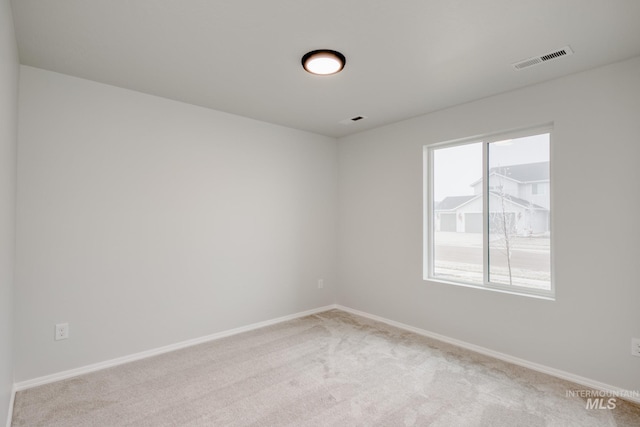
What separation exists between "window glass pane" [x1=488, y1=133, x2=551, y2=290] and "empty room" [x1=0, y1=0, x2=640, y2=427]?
0.7 inches

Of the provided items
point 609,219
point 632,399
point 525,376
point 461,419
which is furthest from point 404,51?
point 632,399

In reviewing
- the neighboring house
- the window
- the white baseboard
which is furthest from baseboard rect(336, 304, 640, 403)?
the neighboring house

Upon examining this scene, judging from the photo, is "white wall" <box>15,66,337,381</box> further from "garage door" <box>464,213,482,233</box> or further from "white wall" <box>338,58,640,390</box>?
"garage door" <box>464,213,482,233</box>

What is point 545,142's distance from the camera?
297cm

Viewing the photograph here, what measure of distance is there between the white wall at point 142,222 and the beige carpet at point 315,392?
383 millimetres

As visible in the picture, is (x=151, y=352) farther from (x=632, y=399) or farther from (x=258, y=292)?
(x=632, y=399)

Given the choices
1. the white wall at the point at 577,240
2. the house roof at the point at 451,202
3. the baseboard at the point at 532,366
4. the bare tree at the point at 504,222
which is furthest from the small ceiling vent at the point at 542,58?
the baseboard at the point at 532,366

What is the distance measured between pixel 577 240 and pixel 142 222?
12.6 ft

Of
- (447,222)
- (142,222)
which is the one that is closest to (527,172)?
(447,222)

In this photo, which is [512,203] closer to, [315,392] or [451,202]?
[451,202]

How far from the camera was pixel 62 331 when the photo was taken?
2701 mm

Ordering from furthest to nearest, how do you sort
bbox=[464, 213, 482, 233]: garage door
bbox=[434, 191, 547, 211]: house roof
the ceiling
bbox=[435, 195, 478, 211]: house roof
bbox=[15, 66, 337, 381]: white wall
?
bbox=[435, 195, 478, 211]: house roof → bbox=[464, 213, 482, 233]: garage door → bbox=[434, 191, 547, 211]: house roof → bbox=[15, 66, 337, 381]: white wall → the ceiling

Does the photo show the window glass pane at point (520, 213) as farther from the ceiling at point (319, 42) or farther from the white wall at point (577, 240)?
the ceiling at point (319, 42)

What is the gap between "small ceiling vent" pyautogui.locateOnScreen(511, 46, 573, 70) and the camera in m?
2.36
